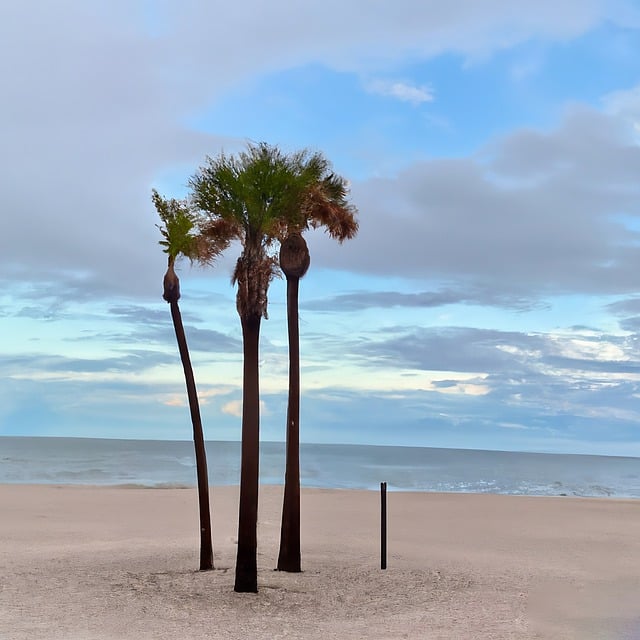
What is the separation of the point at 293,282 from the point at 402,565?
602 cm

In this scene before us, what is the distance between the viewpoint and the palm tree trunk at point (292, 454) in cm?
1393

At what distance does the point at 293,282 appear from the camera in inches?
540

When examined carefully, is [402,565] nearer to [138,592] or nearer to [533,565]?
[533,565]

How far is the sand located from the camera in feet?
36.0

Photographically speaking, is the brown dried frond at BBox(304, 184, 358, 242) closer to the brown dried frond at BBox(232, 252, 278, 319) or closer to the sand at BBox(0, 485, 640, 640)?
the brown dried frond at BBox(232, 252, 278, 319)

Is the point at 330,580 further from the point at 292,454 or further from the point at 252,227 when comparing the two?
the point at 252,227

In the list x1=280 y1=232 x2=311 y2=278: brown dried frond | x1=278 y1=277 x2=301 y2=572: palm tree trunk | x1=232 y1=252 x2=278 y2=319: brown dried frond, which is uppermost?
x1=280 y1=232 x2=311 y2=278: brown dried frond

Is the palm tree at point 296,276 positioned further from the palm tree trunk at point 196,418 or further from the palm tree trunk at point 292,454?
the palm tree trunk at point 196,418

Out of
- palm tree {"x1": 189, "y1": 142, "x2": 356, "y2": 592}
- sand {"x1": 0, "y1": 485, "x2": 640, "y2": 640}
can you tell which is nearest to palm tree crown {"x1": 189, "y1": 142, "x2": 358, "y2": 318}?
palm tree {"x1": 189, "y1": 142, "x2": 356, "y2": 592}

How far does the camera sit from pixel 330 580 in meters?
14.0

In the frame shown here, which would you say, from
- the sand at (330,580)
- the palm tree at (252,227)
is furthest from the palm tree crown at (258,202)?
the sand at (330,580)

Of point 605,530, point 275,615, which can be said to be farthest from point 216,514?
point 275,615

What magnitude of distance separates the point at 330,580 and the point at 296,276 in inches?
200

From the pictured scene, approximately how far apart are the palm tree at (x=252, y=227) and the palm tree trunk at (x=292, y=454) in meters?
1.13
